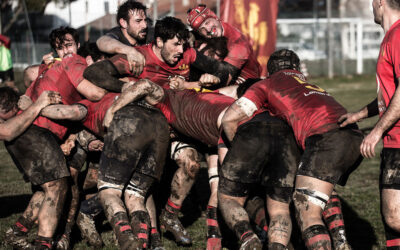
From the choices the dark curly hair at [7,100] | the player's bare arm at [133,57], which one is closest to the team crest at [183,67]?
the player's bare arm at [133,57]

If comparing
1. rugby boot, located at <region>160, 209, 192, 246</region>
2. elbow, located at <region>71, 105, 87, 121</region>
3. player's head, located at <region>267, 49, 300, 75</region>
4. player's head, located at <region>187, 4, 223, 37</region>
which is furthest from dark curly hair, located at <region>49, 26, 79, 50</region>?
player's head, located at <region>267, 49, 300, 75</region>

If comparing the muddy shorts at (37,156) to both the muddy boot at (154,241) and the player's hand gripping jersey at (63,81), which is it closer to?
the player's hand gripping jersey at (63,81)

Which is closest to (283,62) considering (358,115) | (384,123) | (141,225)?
(358,115)

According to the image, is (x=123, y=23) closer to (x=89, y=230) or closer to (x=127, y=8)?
(x=127, y=8)

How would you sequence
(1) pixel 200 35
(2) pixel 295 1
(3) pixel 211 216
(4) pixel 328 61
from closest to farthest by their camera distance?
1. (3) pixel 211 216
2. (1) pixel 200 35
3. (4) pixel 328 61
4. (2) pixel 295 1

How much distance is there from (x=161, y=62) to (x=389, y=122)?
112 inches

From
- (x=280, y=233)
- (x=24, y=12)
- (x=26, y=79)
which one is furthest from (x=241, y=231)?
(x=24, y=12)

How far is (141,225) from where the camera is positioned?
5543 millimetres

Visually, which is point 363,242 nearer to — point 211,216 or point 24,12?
point 211,216

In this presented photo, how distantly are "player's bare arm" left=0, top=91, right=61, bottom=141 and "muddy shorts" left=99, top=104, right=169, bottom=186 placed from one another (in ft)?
2.70

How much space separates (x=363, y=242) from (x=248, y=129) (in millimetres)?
2103

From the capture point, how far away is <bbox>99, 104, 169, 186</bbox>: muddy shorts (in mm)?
5516

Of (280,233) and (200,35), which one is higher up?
(200,35)

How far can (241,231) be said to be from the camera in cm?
528
